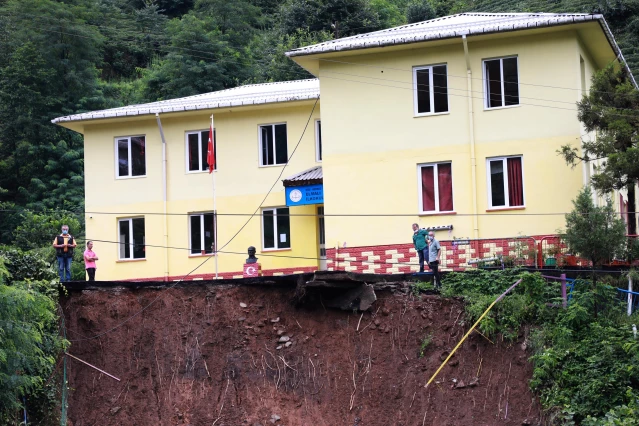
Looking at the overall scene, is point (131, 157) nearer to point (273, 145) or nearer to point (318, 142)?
point (273, 145)

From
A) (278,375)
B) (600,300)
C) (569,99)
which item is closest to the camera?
(600,300)

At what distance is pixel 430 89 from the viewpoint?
29969 millimetres

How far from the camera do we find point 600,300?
24219 mm

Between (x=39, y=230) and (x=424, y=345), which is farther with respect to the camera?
(x=39, y=230)

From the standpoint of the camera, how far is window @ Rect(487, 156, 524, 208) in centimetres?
2883

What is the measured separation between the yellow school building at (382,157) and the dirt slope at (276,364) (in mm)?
3495

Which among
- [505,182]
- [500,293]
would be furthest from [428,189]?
[500,293]

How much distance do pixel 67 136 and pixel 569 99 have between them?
34.6 m

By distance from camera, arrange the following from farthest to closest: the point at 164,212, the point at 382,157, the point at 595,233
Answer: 1. the point at 164,212
2. the point at 382,157
3. the point at 595,233

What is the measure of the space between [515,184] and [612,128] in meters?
3.62

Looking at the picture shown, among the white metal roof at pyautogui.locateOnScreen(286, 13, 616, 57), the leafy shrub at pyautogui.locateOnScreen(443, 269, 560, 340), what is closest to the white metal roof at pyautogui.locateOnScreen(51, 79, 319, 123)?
the white metal roof at pyautogui.locateOnScreen(286, 13, 616, 57)

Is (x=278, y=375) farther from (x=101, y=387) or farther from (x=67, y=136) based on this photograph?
(x=67, y=136)

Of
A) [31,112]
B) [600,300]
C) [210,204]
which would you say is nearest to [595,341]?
[600,300]

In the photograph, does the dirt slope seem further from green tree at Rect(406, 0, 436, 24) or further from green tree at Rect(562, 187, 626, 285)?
green tree at Rect(406, 0, 436, 24)
